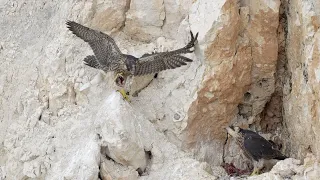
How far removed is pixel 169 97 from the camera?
247 inches

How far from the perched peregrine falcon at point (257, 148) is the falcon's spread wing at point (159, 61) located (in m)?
1.00

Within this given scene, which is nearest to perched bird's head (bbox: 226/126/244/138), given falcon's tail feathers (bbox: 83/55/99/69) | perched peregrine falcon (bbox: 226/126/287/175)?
perched peregrine falcon (bbox: 226/126/287/175)

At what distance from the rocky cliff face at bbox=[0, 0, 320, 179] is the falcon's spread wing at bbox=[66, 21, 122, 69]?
0.19m

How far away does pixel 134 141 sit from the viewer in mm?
5707

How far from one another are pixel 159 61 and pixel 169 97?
0.41 meters

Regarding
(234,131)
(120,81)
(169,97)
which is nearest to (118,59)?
(120,81)

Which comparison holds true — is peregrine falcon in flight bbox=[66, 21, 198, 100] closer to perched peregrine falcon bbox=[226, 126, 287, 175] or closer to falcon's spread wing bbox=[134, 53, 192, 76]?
falcon's spread wing bbox=[134, 53, 192, 76]

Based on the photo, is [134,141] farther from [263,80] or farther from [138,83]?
[263,80]

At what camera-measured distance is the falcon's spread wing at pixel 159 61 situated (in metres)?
6.14

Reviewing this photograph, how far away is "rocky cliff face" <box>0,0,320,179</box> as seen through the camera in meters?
5.65

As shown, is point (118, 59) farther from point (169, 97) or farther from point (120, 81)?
point (169, 97)

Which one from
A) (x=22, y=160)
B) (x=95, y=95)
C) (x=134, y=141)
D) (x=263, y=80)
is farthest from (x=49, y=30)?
(x=263, y=80)

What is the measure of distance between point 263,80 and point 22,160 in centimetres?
283

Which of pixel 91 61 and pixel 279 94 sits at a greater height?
pixel 279 94
